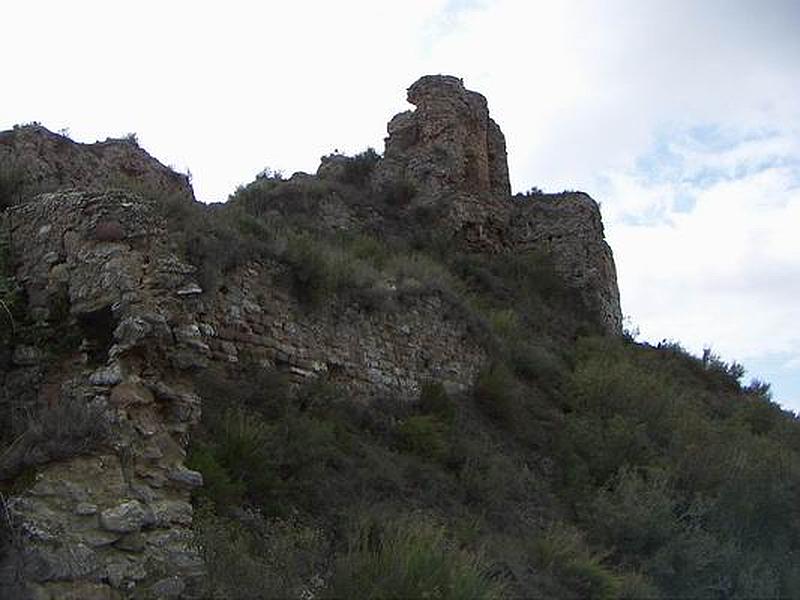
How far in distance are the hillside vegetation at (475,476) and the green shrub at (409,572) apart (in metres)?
0.02

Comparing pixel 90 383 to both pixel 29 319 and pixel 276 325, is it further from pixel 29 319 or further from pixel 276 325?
pixel 276 325

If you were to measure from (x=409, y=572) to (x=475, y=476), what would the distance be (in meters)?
3.89

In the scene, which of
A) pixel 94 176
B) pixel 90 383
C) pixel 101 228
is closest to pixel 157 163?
pixel 94 176

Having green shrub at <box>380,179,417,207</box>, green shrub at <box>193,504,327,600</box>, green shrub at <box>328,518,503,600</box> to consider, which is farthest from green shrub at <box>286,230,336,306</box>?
green shrub at <box>380,179,417,207</box>

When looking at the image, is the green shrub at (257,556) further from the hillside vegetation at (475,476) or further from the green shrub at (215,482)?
the green shrub at (215,482)

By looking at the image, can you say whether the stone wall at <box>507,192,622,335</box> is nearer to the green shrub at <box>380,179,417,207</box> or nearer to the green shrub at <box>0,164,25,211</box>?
the green shrub at <box>380,179,417,207</box>

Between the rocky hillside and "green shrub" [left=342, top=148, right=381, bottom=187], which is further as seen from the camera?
"green shrub" [left=342, top=148, right=381, bottom=187]

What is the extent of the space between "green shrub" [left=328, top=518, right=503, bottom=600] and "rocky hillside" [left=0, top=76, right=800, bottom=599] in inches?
0.9

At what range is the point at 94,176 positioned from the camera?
13.5 metres

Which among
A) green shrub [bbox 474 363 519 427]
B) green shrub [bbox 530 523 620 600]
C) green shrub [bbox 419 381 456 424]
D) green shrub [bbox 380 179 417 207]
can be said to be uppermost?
green shrub [bbox 380 179 417 207]

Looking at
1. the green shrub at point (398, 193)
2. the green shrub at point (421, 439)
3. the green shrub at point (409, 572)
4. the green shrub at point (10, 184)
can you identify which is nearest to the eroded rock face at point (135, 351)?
the green shrub at point (10, 184)

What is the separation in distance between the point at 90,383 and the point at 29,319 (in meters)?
1.31

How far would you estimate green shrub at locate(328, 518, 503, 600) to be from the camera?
6781 mm

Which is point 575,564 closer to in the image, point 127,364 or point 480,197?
point 127,364
